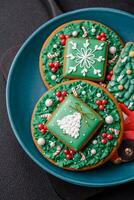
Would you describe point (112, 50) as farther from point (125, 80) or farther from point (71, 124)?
point (71, 124)

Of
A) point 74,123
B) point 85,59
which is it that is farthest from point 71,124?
point 85,59

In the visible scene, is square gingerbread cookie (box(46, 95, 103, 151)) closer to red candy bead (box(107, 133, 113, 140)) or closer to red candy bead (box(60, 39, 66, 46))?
red candy bead (box(107, 133, 113, 140))

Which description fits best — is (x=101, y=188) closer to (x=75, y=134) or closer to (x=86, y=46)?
(x=75, y=134)

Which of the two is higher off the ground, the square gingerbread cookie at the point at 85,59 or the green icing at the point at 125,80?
the square gingerbread cookie at the point at 85,59

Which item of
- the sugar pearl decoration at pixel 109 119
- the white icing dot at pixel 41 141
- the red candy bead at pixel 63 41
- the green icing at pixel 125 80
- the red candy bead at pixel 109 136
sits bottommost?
the red candy bead at pixel 109 136

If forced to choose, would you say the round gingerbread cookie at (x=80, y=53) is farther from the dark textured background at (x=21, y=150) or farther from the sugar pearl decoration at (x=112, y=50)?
the dark textured background at (x=21, y=150)

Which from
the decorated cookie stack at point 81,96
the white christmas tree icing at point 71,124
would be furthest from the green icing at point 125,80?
the white christmas tree icing at point 71,124

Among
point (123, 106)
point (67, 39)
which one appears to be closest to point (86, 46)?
point (67, 39)

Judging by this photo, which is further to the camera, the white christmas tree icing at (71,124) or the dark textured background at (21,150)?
the dark textured background at (21,150)
